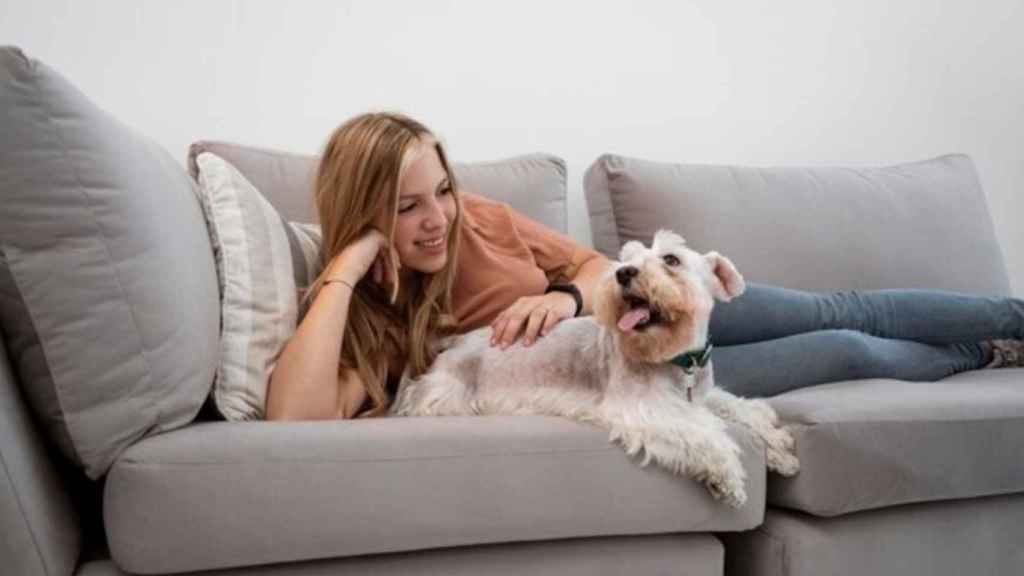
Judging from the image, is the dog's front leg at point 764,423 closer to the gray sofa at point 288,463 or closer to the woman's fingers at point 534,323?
the gray sofa at point 288,463

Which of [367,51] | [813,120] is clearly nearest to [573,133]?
[367,51]

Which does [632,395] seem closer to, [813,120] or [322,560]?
[322,560]

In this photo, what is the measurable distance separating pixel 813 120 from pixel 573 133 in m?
0.94

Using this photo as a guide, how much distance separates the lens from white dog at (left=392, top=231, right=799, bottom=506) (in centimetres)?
130

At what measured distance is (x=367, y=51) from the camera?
8.01ft

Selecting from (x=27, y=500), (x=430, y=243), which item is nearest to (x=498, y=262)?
(x=430, y=243)

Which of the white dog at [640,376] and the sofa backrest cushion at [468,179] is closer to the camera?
the white dog at [640,376]

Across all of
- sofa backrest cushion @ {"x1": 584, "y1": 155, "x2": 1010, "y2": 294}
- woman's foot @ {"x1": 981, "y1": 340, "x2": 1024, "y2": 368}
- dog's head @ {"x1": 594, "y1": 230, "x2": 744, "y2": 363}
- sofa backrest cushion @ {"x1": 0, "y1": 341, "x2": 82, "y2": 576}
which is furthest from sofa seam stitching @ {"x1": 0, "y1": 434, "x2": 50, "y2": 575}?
woman's foot @ {"x1": 981, "y1": 340, "x2": 1024, "y2": 368}

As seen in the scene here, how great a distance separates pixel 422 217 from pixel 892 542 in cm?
105

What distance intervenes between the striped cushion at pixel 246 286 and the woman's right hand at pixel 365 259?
9 centimetres

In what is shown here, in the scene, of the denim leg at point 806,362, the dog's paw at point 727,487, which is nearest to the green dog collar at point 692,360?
the dog's paw at point 727,487

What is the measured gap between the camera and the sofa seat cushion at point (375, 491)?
3.52ft

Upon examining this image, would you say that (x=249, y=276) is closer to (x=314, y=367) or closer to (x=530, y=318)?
(x=314, y=367)

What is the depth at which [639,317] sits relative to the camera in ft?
4.41
